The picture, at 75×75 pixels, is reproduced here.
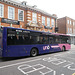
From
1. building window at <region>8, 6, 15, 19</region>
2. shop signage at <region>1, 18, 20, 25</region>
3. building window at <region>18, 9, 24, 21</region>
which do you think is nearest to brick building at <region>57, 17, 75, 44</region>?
building window at <region>18, 9, 24, 21</region>

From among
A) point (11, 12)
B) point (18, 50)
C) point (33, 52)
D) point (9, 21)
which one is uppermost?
point (11, 12)

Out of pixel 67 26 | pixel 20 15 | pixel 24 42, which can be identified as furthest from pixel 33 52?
pixel 67 26

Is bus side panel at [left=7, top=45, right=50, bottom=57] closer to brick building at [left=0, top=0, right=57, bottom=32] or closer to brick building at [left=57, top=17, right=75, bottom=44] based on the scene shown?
brick building at [left=0, top=0, right=57, bottom=32]

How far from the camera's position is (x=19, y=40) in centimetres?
647

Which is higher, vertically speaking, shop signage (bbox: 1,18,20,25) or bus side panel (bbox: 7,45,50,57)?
shop signage (bbox: 1,18,20,25)

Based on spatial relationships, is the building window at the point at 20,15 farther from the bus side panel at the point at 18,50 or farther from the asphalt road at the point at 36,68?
the asphalt road at the point at 36,68

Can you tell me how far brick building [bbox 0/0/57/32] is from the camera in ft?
43.1

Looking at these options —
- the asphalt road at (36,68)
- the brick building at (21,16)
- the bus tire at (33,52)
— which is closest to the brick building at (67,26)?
the brick building at (21,16)

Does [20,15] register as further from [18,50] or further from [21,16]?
[18,50]

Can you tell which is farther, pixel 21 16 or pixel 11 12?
pixel 21 16

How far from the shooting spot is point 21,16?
1548 centimetres

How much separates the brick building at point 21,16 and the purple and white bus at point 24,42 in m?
8.03

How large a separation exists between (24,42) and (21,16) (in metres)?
10.3

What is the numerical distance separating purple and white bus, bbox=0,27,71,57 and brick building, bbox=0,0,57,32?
803cm
